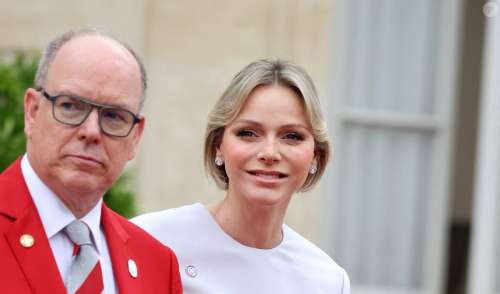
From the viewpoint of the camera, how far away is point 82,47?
291 centimetres

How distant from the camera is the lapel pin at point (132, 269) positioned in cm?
309

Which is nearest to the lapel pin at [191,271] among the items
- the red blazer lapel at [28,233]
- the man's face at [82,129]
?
the man's face at [82,129]

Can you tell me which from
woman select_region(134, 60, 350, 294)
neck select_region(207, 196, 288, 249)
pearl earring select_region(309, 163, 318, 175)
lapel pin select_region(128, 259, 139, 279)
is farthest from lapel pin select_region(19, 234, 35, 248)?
pearl earring select_region(309, 163, 318, 175)

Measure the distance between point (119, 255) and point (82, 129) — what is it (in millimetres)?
448

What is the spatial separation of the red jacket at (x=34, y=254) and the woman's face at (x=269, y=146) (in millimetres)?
597

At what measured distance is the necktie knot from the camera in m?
2.88

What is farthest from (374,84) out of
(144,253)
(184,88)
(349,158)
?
(144,253)

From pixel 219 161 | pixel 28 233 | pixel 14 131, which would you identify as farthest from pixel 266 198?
pixel 14 131

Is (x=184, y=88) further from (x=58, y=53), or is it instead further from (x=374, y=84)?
(x=58, y=53)

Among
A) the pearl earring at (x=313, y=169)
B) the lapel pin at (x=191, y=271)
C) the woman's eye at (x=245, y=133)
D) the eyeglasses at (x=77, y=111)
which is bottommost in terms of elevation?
the lapel pin at (x=191, y=271)

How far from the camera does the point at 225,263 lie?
386 centimetres

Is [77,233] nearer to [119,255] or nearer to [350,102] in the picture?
[119,255]

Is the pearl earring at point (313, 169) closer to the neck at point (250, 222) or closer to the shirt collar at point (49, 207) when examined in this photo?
the neck at point (250, 222)

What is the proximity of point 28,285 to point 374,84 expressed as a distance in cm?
545
